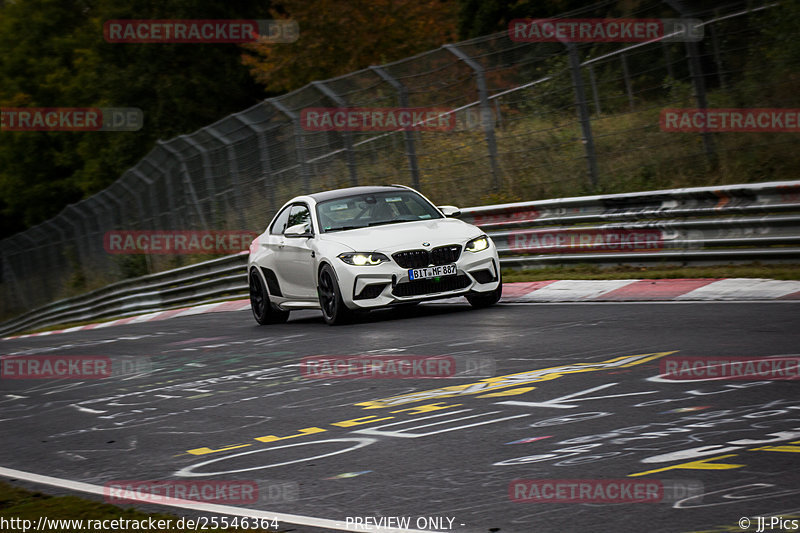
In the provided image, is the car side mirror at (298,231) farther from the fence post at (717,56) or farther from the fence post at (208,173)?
the fence post at (208,173)

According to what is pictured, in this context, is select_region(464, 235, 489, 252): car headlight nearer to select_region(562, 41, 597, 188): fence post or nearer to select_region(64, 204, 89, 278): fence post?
select_region(562, 41, 597, 188): fence post

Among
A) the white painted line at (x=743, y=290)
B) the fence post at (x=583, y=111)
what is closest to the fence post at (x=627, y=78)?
the fence post at (x=583, y=111)

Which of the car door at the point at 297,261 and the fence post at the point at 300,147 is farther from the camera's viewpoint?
the fence post at the point at 300,147

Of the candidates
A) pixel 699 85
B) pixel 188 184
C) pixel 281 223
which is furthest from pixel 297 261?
pixel 188 184

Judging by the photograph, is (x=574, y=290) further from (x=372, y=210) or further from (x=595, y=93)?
(x=595, y=93)

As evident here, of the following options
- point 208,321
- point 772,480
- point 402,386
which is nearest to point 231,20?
point 208,321

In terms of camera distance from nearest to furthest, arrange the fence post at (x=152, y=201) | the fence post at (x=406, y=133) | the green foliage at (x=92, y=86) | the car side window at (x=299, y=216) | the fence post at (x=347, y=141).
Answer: the car side window at (x=299, y=216) → the fence post at (x=406, y=133) → the fence post at (x=347, y=141) → the fence post at (x=152, y=201) → the green foliage at (x=92, y=86)

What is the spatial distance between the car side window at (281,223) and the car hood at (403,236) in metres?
1.57

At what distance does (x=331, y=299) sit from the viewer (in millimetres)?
12555

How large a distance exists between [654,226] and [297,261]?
428cm

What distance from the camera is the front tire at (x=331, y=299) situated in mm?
12289

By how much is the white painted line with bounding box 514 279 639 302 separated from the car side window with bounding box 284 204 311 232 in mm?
2632

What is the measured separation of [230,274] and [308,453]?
58.4 feet

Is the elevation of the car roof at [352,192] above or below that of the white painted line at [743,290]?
above
